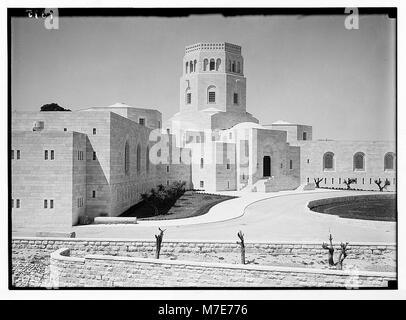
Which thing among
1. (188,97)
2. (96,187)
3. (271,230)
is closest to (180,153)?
(188,97)

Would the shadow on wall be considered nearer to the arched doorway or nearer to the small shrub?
the small shrub

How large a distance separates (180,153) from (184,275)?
1437cm

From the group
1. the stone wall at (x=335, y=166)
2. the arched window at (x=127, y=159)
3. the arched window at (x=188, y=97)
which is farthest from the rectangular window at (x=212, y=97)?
the arched window at (x=127, y=159)

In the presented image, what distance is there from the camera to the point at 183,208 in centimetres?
1633

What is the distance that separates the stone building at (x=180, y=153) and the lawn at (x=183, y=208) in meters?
0.55

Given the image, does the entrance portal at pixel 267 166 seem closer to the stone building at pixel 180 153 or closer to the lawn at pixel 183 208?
the stone building at pixel 180 153

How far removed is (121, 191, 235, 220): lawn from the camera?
1455 centimetres

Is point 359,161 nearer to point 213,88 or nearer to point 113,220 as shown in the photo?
point 213,88

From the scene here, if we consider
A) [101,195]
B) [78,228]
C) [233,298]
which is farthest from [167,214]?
[233,298]

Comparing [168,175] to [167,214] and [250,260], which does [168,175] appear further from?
[250,260]

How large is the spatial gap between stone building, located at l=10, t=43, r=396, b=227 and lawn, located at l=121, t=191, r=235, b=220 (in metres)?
0.55

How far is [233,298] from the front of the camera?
8.41 meters

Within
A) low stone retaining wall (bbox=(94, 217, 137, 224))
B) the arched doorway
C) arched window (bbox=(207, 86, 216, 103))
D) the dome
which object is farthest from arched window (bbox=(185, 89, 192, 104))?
low stone retaining wall (bbox=(94, 217, 137, 224))
